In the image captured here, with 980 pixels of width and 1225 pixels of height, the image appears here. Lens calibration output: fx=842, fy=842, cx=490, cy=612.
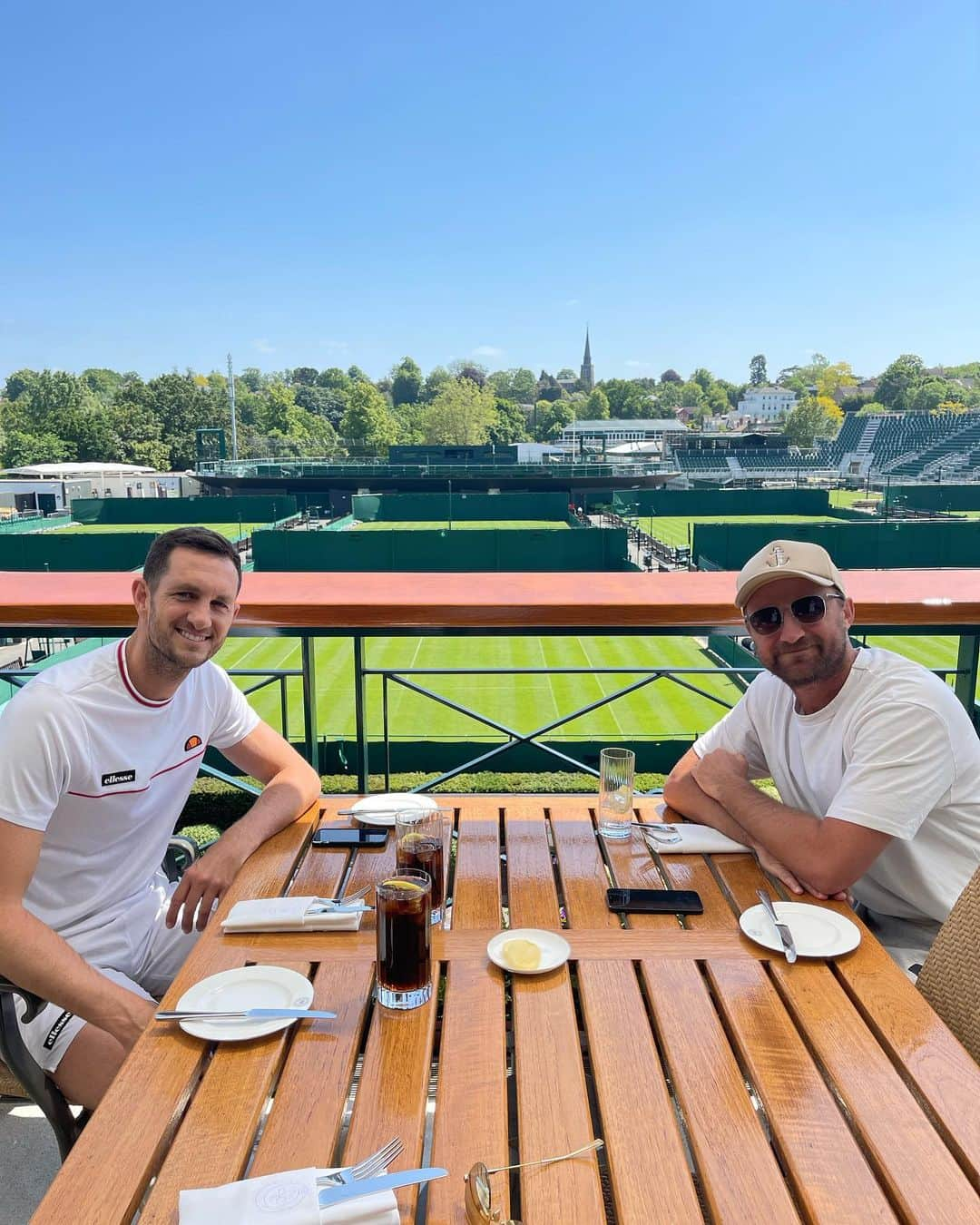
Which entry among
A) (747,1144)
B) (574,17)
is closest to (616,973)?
(747,1144)

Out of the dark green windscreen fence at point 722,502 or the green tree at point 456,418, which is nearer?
the dark green windscreen fence at point 722,502

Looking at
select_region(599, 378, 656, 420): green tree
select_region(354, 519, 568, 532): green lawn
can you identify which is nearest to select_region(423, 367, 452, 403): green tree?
select_region(599, 378, 656, 420): green tree

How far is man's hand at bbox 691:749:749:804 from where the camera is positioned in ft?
5.24

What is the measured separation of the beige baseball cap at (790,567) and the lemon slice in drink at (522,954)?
0.81 metres

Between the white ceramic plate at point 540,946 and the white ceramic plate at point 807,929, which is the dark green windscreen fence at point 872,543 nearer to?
the white ceramic plate at point 807,929

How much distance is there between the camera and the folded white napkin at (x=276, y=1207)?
0.70 metres

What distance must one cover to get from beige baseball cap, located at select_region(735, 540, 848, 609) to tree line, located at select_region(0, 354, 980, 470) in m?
64.8

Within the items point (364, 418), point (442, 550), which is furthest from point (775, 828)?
point (364, 418)

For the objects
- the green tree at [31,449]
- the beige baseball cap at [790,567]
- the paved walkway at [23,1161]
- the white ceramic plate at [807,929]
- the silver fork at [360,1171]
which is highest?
the green tree at [31,449]

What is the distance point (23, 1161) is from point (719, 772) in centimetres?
154

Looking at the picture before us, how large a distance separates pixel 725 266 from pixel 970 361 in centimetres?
3798

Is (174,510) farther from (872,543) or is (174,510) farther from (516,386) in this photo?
(516,386)

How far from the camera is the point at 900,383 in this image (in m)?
106

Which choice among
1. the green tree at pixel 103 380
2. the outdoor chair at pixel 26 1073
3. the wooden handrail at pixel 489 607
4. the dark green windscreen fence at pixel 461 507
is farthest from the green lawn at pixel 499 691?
the green tree at pixel 103 380
